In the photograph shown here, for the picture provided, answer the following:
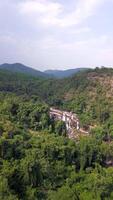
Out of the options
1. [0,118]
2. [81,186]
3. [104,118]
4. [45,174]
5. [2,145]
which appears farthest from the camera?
[104,118]

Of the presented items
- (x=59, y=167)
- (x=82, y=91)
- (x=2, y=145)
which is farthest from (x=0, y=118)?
(x=82, y=91)

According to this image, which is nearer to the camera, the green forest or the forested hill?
the green forest

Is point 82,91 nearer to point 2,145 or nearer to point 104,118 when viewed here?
point 104,118

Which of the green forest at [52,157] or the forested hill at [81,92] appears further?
the forested hill at [81,92]

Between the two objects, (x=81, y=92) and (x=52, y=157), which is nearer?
(x=52, y=157)

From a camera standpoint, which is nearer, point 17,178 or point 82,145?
point 17,178

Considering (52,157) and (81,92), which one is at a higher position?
(81,92)

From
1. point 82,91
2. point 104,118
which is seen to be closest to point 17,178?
point 104,118

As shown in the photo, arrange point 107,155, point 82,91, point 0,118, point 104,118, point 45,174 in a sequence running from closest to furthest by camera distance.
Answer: point 45,174 → point 107,155 → point 0,118 → point 104,118 → point 82,91

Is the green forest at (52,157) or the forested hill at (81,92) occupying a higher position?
the forested hill at (81,92)

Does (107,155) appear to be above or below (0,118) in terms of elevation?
below

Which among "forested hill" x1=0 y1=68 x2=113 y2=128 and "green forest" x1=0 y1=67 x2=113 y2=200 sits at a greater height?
"forested hill" x1=0 y1=68 x2=113 y2=128
